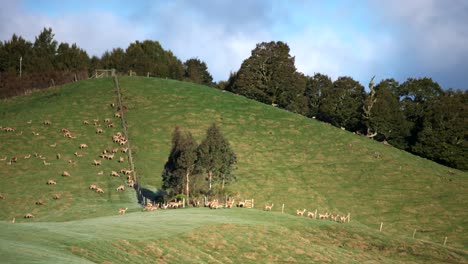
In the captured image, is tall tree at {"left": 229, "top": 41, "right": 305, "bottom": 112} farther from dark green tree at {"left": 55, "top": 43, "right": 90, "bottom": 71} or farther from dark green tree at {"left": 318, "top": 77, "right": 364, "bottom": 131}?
dark green tree at {"left": 55, "top": 43, "right": 90, "bottom": 71}

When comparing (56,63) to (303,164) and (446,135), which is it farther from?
(446,135)

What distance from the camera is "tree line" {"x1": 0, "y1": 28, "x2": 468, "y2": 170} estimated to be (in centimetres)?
11662

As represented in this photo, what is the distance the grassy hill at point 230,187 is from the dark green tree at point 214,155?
8.28 m

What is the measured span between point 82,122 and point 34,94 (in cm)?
2335

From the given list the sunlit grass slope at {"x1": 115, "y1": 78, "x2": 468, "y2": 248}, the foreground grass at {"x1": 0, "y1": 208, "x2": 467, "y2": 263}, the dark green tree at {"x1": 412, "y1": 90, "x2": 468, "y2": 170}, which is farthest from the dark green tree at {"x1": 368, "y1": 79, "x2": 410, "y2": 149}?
the foreground grass at {"x1": 0, "y1": 208, "x2": 467, "y2": 263}

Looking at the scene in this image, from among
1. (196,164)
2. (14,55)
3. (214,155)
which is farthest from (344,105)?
(14,55)

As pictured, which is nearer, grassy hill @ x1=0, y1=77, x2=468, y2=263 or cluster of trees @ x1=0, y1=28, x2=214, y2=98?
grassy hill @ x1=0, y1=77, x2=468, y2=263

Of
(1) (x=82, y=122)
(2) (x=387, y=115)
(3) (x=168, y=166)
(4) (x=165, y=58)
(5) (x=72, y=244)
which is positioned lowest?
(5) (x=72, y=244)

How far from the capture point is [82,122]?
9600 centimetres

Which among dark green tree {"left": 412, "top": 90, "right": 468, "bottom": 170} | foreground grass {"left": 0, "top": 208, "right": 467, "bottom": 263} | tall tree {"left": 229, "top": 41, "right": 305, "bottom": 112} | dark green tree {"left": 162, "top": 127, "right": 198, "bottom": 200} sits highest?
tall tree {"left": 229, "top": 41, "right": 305, "bottom": 112}

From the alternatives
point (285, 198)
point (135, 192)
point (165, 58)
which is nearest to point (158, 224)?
point (135, 192)

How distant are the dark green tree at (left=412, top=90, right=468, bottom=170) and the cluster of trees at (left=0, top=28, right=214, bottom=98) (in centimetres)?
7546

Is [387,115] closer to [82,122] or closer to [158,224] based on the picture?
[82,122]

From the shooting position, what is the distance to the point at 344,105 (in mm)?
133125
